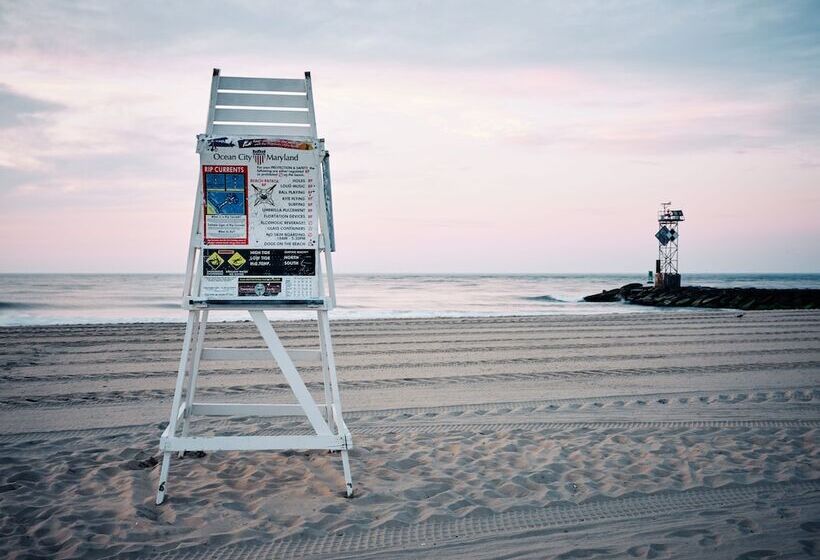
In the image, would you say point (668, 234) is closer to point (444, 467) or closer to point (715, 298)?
point (715, 298)

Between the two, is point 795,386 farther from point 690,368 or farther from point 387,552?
point 387,552

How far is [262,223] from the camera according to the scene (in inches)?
180

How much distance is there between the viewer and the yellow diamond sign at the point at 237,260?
4500 mm

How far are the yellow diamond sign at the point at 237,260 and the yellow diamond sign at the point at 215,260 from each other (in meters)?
0.06

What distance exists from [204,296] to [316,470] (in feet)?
5.67

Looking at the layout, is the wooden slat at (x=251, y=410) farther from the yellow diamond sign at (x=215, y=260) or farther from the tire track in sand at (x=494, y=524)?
the tire track in sand at (x=494, y=524)

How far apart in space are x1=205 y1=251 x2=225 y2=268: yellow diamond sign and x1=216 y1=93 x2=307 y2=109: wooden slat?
1.13 metres

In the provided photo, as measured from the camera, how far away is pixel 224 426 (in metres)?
6.48

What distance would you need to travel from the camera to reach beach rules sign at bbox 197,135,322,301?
4.48 m

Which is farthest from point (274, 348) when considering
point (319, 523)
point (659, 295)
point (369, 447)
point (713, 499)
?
point (659, 295)

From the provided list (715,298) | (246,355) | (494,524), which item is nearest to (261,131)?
(246,355)

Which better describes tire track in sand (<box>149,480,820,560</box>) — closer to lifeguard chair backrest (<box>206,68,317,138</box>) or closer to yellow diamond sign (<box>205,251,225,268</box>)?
yellow diamond sign (<box>205,251,225,268</box>)

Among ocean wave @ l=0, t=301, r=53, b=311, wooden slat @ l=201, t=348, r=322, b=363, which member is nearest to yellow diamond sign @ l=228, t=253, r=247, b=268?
wooden slat @ l=201, t=348, r=322, b=363

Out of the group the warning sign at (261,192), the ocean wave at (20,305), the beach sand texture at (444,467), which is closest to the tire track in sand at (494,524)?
the beach sand texture at (444,467)
